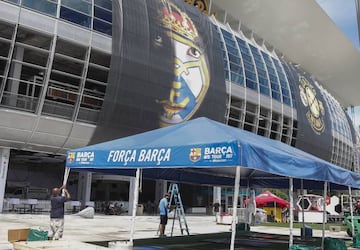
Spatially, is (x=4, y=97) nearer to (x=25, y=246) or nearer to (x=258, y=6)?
(x=25, y=246)

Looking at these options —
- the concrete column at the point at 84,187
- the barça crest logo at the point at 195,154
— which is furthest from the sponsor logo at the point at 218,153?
the concrete column at the point at 84,187

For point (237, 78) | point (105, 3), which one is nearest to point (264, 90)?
point (237, 78)

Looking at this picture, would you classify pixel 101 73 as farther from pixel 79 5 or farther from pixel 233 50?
pixel 233 50

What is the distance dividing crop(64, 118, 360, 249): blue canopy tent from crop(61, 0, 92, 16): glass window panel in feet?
72.1

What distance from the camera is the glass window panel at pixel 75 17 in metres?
30.0

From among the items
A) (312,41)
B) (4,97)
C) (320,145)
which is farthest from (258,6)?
(4,97)

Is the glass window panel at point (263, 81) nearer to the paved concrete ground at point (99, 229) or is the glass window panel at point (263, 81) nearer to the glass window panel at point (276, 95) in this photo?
the glass window panel at point (276, 95)

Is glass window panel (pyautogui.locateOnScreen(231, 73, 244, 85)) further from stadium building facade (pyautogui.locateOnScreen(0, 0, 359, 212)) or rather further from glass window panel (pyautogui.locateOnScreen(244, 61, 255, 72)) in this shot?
glass window panel (pyautogui.locateOnScreen(244, 61, 255, 72))

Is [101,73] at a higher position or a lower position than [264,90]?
lower

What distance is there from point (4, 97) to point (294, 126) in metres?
37.3

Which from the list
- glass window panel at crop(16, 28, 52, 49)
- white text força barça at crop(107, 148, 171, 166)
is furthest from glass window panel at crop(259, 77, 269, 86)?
white text força barça at crop(107, 148, 171, 166)

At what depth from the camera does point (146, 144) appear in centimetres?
972

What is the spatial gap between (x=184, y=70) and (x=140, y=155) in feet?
92.9

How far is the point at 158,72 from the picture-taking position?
114ft
